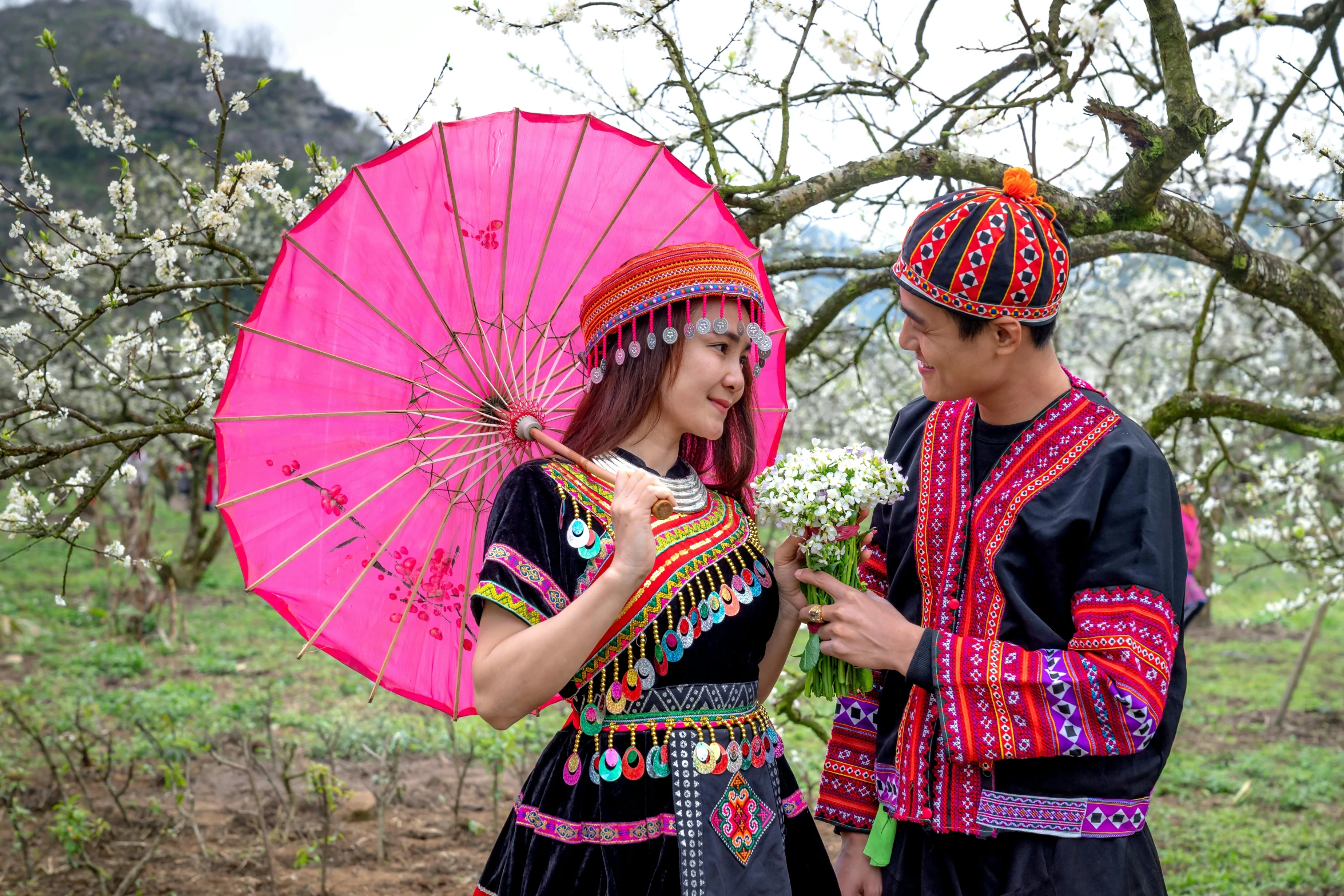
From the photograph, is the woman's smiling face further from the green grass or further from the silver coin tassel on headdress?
the green grass

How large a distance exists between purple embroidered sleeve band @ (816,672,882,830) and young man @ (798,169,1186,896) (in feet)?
0.23

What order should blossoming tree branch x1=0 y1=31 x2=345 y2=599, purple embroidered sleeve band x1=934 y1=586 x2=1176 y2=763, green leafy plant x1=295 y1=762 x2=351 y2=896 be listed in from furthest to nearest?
green leafy plant x1=295 y1=762 x2=351 y2=896
blossoming tree branch x1=0 y1=31 x2=345 y2=599
purple embroidered sleeve band x1=934 y1=586 x2=1176 y2=763

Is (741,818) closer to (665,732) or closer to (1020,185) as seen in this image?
(665,732)

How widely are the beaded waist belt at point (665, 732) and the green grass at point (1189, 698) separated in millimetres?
2126

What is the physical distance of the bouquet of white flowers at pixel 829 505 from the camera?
206 cm

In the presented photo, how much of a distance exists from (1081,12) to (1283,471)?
6.86 meters

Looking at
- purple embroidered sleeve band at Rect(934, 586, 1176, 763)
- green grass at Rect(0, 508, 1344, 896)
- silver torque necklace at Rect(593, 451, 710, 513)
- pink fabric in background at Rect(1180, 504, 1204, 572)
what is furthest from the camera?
pink fabric in background at Rect(1180, 504, 1204, 572)

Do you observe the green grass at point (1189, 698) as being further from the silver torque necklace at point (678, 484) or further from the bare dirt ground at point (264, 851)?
the silver torque necklace at point (678, 484)

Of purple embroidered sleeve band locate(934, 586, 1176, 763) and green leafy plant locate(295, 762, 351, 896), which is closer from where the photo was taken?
purple embroidered sleeve band locate(934, 586, 1176, 763)

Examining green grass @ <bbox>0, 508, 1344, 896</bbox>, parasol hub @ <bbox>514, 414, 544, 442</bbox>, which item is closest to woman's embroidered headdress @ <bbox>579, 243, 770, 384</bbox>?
parasol hub @ <bbox>514, 414, 544, 442</bbox>

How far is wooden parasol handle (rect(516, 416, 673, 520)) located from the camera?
2.00 metres

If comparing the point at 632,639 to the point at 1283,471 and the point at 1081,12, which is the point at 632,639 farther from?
the point at 1283,471

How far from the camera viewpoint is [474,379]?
221cm

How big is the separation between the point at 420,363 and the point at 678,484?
594 mm
